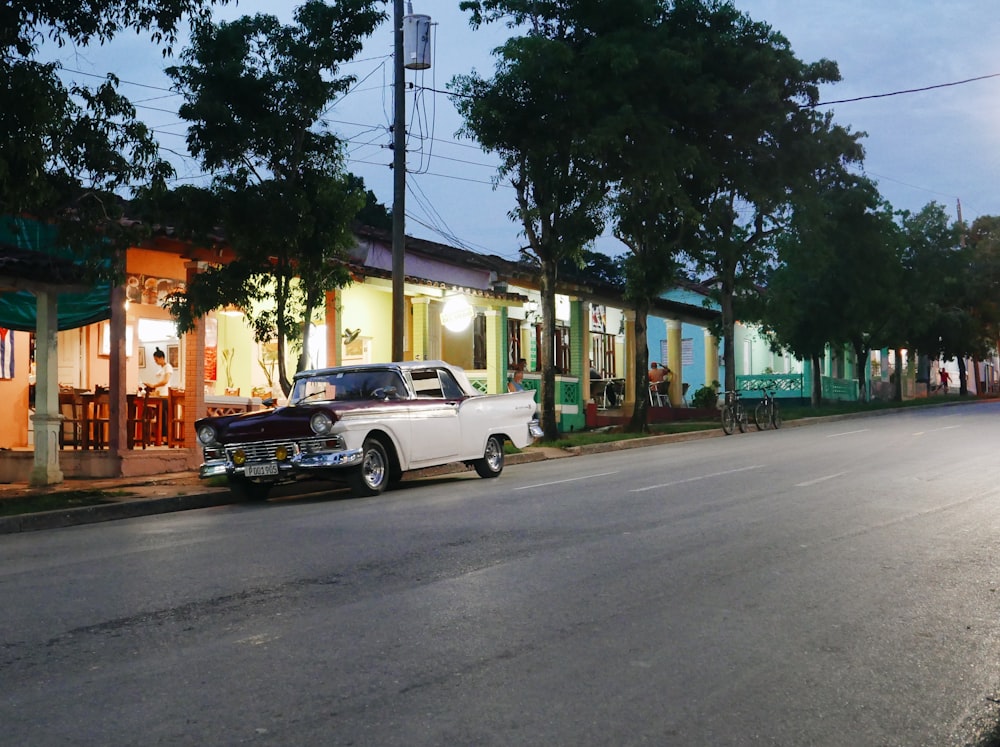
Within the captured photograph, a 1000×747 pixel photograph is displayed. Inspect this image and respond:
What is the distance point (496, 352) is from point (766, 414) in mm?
8186

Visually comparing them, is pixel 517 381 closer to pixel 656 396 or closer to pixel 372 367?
pixel 656 396

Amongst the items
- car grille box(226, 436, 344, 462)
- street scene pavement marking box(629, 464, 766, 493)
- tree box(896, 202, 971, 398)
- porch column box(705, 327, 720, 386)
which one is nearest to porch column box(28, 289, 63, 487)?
car grille box(226, 436, 344, 462)

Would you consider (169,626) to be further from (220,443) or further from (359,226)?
(359,226)

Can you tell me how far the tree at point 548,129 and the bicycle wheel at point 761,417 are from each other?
8342 mm

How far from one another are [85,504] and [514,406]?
22.1ft

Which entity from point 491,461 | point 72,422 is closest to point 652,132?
point 491,461

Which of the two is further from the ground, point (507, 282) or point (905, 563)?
point (507, 282)

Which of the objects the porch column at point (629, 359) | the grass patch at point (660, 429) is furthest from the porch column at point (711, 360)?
the porch column at point (629, 359)

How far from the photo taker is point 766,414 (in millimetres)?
31500

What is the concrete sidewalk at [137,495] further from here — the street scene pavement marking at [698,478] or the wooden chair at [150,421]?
the street scene pavement marking at [698,478]

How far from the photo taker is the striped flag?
1934cm

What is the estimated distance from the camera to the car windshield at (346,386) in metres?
15.3

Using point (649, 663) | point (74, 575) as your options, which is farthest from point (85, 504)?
point (649, 663)

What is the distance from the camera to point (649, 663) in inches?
209
